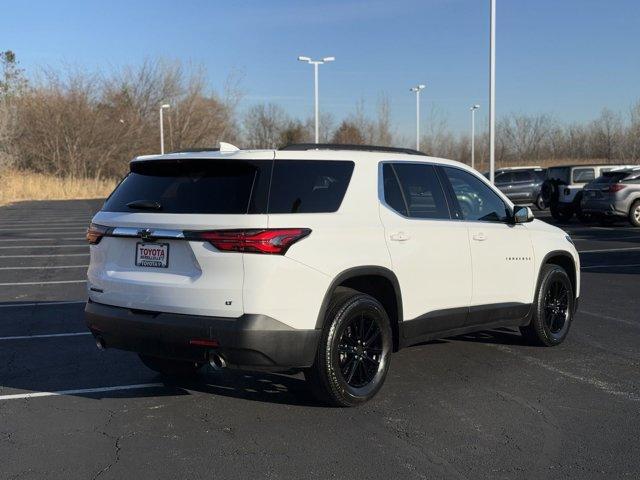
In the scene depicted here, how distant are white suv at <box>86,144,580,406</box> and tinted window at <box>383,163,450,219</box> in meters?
0.01

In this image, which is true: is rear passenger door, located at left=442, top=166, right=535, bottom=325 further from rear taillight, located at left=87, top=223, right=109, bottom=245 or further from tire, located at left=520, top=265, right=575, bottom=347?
rear taillight, located at left=87, top=223, right=109, bottom=245

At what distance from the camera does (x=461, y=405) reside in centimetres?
514

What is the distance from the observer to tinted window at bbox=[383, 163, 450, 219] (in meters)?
5.45

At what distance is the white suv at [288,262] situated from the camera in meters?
4.46

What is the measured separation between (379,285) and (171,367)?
1877 mm

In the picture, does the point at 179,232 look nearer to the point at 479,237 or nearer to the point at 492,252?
the point at 479,237

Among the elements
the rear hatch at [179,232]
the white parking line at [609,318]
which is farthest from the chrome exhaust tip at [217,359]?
the white parking line at [609,318]

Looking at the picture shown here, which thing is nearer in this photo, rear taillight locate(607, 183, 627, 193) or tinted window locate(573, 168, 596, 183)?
rear taillight locate(607, 183, 627, 193)

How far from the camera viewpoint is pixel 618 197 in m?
20.5

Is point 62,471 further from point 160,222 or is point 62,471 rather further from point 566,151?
point 566,151

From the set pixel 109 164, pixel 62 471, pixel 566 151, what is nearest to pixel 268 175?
pixel 62 471

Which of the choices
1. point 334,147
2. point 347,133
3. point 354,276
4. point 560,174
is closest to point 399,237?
point 354,276

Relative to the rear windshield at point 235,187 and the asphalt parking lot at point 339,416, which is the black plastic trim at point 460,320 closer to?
the asphalt parking lot at point 339,416

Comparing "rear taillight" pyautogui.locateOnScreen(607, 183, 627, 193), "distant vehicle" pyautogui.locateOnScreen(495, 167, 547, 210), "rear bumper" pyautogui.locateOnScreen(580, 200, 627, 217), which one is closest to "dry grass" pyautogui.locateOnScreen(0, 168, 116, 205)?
"distant vehicle" pyautogui.locateOnScreen(495, 167, 547, 210)
